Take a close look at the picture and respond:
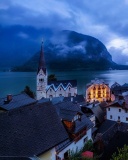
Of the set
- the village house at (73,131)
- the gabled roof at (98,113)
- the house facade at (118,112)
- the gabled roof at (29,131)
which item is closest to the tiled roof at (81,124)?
the village house at (73,131)

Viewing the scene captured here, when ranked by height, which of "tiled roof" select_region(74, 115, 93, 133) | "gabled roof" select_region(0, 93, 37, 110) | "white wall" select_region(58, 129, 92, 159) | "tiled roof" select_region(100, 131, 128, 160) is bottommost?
"white wall" select_region(58, 129, 92, 159)

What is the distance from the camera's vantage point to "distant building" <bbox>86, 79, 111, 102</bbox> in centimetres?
7669

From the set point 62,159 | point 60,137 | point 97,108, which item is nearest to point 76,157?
point 62,159

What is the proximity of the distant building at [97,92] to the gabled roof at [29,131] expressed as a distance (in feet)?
194

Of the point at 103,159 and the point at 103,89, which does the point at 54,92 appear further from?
the point at 103,159

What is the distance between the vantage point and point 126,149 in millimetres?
14984

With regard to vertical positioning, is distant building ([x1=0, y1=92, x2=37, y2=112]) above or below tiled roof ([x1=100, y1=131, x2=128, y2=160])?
above

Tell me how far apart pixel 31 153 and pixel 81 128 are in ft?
40.7

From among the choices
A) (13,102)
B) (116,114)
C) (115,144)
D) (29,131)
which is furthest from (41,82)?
(29,131)

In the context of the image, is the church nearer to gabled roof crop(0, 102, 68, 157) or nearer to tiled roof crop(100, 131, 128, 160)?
tiled roof crop(100, 131, 128, 160)

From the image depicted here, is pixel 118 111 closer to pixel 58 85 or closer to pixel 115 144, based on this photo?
pixel 115 144

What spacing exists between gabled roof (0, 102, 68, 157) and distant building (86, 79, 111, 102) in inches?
2329

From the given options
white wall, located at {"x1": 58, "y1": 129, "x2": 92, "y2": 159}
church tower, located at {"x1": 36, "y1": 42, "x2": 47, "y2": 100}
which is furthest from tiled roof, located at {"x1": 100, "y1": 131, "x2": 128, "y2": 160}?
church tower, located at {"x1": 36, "y1": 42, "x2": 47, "y2": 100}

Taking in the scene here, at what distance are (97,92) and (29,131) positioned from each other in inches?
2490
